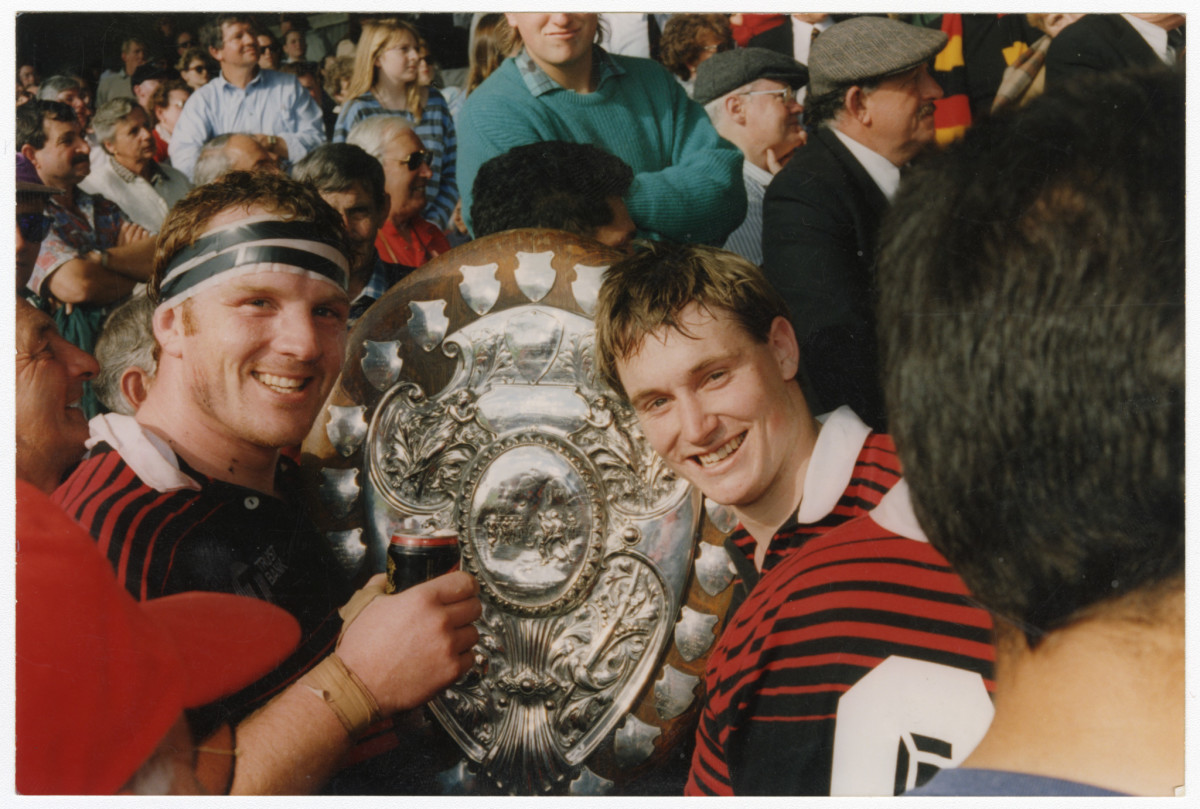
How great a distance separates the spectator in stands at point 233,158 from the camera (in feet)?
7.90

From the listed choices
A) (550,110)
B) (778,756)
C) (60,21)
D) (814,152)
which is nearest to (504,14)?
(550,110)

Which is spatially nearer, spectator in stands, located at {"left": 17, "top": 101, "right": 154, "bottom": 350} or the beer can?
the beer can

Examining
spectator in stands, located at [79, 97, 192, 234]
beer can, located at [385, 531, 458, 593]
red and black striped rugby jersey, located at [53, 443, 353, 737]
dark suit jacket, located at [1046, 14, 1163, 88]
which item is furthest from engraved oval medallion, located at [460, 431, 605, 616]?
dark suit jacket, located at [1046, 14, 1163, 88]

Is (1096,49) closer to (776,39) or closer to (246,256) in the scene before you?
(776,39)

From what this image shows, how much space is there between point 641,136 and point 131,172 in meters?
1.28

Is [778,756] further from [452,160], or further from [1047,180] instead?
[452,160]

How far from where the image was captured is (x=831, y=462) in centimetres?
229

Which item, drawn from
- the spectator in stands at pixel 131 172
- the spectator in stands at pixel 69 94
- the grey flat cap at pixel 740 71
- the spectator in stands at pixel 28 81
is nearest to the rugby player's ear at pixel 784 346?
the grey flat cap at pixel 740 71

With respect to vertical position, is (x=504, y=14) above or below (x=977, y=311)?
above

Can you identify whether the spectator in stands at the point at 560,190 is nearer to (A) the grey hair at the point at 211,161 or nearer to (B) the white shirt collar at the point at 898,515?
(A) the grey hair at the point at 211,161

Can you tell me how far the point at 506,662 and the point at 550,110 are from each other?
1.35 metres

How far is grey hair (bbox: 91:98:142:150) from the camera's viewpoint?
8.09 feet

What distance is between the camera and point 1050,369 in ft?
5.43

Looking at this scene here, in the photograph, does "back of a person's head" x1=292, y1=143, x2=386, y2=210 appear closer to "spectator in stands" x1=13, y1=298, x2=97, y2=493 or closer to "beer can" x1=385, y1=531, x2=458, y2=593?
"spectator in stands" x1=13, y1=298, x2=97, y2=493
